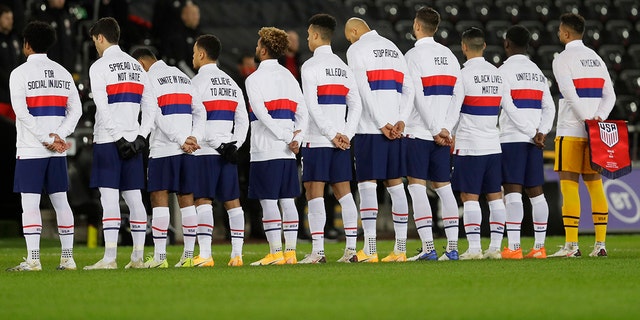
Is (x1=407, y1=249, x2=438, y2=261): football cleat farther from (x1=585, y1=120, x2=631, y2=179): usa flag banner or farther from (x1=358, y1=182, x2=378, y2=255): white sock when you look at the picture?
(x1=585, y1=120, x2=631, y2=179): usa flag banner

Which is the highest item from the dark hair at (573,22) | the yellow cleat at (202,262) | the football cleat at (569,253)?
the dark hair at (573,22)

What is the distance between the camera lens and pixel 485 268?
11.2m

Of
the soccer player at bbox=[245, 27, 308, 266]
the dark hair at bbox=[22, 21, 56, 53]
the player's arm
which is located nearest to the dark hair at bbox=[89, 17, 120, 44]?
the dark hair at bbox=[22, 21, 56, 53]

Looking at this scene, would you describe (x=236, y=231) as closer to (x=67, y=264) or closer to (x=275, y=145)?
(x=275, y=145)

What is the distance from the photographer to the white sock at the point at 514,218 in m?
13.1

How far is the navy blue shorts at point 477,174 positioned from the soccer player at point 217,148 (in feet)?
7.16

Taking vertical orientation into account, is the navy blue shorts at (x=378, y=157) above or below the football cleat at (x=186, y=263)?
above

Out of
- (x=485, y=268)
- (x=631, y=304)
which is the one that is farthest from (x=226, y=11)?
(x=631, y=304)

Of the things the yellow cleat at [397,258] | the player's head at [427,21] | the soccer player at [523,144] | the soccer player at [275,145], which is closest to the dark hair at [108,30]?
the soccer player at [275,145]

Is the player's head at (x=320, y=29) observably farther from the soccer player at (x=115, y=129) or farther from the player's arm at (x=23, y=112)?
the player's arm at (x=23, y=112)

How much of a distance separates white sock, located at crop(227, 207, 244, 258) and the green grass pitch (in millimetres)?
556

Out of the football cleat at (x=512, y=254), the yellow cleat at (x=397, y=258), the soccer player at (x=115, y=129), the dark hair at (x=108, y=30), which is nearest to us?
the soccer player at (x=115, y=129)

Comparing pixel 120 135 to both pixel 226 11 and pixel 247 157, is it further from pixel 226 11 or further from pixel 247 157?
pixel 226 11

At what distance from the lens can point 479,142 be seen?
1290 centimetres
